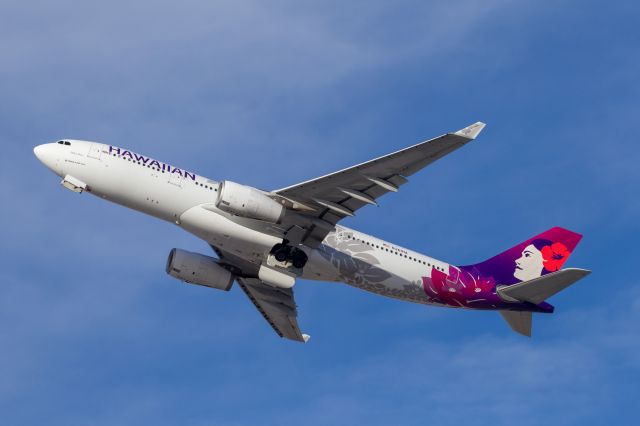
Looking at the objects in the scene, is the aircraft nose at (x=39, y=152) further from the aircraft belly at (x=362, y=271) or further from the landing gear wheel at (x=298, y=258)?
the aircraft belly at (x=362, y=271)

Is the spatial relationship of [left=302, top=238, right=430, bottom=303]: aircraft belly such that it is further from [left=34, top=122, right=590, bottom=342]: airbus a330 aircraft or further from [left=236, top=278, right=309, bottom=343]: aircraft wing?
[left=236, top=278, right=309, bottom=343]: aircraft wing

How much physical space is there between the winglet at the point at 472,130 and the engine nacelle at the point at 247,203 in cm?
1009

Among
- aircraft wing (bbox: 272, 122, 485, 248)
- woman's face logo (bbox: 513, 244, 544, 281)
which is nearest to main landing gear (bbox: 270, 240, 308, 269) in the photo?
aircraft wing (bbox: 272, 122, 485, 248)

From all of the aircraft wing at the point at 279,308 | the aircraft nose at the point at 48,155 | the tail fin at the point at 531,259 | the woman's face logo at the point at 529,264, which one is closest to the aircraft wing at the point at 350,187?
the aircraft wing at the point at 279,308

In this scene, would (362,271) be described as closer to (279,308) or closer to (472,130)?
(279,308)

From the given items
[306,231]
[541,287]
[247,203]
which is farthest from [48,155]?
[541,287]

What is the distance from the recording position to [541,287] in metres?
53.0

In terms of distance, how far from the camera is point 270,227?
50656 mm

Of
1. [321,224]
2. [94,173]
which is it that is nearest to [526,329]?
[321,224]

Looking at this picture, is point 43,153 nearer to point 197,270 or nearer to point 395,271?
point 197,270

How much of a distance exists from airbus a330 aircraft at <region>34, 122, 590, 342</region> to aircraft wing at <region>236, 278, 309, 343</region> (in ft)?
9.99

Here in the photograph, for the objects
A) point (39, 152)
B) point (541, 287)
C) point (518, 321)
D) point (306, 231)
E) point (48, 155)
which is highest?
point (39, 152)

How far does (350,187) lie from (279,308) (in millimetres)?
13876

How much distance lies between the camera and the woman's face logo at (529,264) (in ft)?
186
